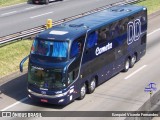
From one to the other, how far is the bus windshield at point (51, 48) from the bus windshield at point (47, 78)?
2.43 feet

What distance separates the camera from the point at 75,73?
20.6 metres

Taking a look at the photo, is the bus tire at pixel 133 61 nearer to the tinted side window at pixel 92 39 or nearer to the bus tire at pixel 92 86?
the bus tire at pixel 92 86

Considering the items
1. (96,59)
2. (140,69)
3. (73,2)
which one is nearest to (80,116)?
(96,59)

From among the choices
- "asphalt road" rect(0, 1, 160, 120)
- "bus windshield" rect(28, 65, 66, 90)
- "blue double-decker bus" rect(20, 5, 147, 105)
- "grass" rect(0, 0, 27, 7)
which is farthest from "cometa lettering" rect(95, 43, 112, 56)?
"grass" rect(0, 0, 27, 7)

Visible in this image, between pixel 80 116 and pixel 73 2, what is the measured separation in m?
34.4

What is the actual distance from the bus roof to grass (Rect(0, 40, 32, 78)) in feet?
17.4

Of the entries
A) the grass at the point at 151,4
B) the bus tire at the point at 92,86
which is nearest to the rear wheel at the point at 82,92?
the bus tire at the point at 92,86

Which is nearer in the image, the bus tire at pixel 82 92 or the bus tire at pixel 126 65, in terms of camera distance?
the bus tire at pixel 82 92

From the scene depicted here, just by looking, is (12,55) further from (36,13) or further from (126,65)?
(36,13)

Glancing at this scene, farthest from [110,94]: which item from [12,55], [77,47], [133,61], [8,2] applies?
[8,2]

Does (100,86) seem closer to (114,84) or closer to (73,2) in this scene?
(114,84)

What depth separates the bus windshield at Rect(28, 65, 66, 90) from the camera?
784 inches

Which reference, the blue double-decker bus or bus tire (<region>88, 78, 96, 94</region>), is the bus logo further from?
bus tire (<region>88, 78, 96, 94</region>)

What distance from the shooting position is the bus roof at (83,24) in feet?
67.6
